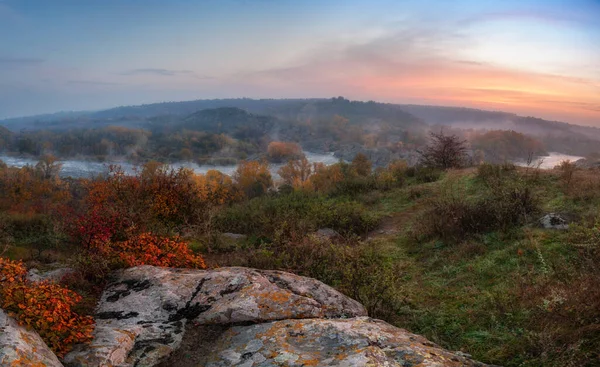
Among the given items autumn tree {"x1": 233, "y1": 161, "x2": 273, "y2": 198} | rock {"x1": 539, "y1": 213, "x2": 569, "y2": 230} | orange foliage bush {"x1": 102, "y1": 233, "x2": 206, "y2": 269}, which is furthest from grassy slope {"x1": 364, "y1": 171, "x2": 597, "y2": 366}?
autumn tree {"x1": 233, "y1": 161, "x2": 273, "y2": 198}

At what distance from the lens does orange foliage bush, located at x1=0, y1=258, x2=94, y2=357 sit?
425 cm

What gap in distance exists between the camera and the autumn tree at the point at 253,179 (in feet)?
288

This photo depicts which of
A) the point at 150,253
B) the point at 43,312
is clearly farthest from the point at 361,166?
the point at 43,312

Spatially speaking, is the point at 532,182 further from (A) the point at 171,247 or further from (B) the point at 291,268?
(A) the point at 171,247

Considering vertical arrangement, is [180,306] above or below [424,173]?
below

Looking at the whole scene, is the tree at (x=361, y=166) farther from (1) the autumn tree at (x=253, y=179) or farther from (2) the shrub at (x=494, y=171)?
(2) the shrub at (x=494, y=171)

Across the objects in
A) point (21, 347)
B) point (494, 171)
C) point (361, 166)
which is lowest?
point (361, 166)

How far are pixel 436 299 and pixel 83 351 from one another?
6.84m

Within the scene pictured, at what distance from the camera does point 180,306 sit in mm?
5566

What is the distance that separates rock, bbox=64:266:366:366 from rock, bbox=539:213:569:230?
795 cm

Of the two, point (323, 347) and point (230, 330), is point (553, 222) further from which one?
point (230, 330)

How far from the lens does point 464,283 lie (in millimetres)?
8727

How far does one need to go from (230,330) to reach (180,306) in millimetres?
1066

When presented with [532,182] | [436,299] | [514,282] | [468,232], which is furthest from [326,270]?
[532,182]
